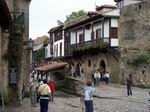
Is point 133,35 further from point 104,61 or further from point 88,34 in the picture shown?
point 88,34

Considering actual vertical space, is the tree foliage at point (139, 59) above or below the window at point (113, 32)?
below

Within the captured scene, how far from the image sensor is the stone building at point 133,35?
135 ft

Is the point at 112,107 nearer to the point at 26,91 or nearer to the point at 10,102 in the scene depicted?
the point at 10,102

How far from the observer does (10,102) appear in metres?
21.2

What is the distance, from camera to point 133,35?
136 ft

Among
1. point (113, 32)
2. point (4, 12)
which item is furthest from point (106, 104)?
point (113, 32)

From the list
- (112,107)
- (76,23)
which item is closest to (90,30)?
(76,23)

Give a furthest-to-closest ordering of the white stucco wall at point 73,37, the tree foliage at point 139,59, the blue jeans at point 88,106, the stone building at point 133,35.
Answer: the white stucco wall at point 73,37
the stone building at point 133,35
the tree foliage at point 139,59
the blue jeans at point 88,106

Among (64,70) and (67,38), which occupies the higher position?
(67,38)

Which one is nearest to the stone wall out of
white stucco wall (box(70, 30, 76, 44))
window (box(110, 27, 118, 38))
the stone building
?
the stone building

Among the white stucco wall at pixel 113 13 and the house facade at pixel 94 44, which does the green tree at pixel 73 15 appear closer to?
the house facade at pixel 94 44

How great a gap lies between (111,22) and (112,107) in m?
20.7

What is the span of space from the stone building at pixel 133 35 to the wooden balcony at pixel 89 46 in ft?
5.26

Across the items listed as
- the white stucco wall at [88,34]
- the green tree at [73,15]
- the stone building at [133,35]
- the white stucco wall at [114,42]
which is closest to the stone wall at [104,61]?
the white stucco wall at [114,42]
